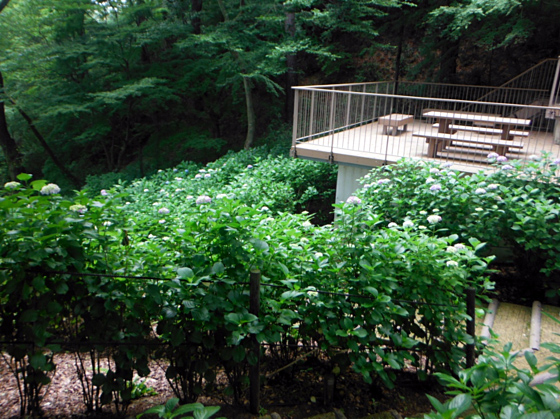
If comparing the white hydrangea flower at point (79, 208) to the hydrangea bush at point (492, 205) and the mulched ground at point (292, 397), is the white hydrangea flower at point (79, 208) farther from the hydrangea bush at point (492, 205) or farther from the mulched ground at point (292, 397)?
the hydrangea bush at point (492, 205)

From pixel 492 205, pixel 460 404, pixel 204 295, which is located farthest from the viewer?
pixel 492 205

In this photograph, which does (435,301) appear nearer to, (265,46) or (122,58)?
(265,46)

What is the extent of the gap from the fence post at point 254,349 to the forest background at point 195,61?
9.91 metres

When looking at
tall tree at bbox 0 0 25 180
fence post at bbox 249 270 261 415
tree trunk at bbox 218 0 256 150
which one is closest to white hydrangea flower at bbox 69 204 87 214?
fence post at bbox 249 270 261 415

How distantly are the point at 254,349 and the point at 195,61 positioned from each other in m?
12.8

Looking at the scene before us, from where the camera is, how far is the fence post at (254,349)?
89.4 inches

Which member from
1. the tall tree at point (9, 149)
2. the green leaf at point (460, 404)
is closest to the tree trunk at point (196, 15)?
the tall tree at point (9, 149)

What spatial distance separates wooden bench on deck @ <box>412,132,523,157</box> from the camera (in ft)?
23.5

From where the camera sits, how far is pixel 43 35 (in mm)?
12547

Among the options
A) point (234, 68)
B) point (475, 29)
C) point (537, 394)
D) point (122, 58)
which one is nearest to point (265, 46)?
point (234, 68)

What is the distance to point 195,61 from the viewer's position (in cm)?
1357

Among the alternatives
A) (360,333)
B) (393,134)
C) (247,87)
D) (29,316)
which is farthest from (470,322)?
(247,87)

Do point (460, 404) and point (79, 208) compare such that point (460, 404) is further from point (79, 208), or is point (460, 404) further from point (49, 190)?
point (49, 190)

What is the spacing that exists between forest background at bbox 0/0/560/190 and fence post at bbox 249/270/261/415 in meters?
9.91
